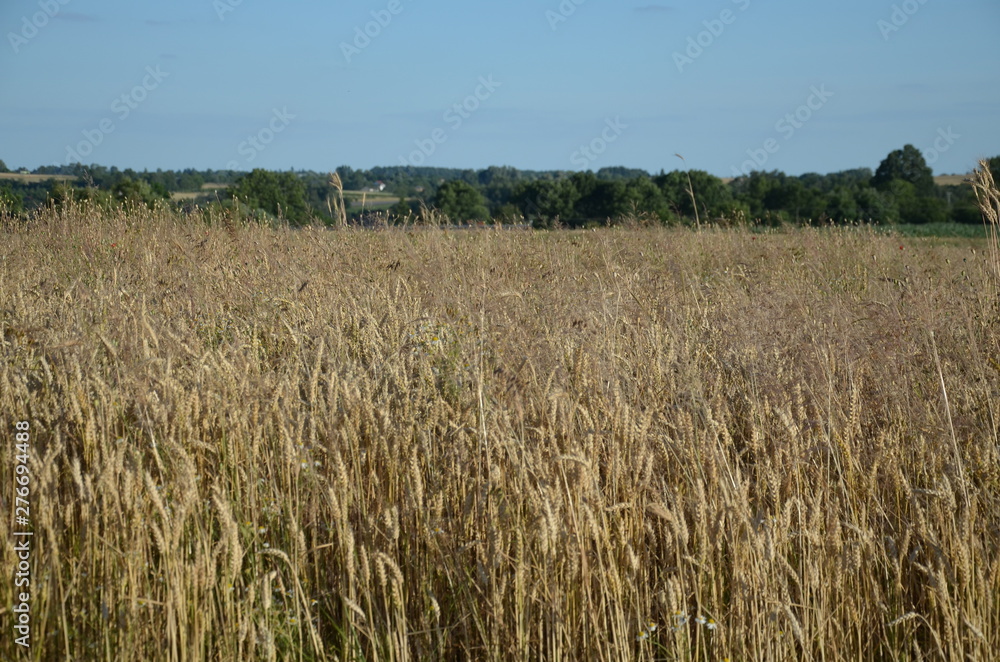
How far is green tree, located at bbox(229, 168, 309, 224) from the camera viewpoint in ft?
32.7

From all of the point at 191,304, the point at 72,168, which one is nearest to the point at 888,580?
the point at 191,304

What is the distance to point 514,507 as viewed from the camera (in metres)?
2.06

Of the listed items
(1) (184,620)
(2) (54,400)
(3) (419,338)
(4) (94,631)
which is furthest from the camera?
(3) (419,338)

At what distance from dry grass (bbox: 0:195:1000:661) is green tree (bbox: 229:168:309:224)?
5926 mm

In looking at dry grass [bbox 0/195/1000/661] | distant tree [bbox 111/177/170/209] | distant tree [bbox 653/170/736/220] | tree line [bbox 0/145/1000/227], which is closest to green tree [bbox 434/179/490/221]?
tree line [bbox 0/145/1000/227]

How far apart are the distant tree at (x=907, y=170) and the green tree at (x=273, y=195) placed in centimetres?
3914

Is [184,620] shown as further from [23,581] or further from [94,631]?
[23,581]

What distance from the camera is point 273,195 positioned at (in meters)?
12.6

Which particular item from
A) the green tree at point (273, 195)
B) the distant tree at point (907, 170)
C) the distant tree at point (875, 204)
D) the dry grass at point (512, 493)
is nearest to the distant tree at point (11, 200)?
the green tree at point (273, 195)

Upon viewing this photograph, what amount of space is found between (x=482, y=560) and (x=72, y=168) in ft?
29.6

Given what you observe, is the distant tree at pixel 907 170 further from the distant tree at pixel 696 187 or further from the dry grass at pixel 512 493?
the dry grass at pixel 512 493

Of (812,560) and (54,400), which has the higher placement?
(54,400)

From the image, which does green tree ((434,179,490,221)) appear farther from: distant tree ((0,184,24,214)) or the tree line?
→ distant tree ((0,184,24,214))

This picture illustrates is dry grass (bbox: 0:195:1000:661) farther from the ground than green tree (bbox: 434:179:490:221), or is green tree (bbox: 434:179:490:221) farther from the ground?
green tree (bbox: 434:179:490:221)
